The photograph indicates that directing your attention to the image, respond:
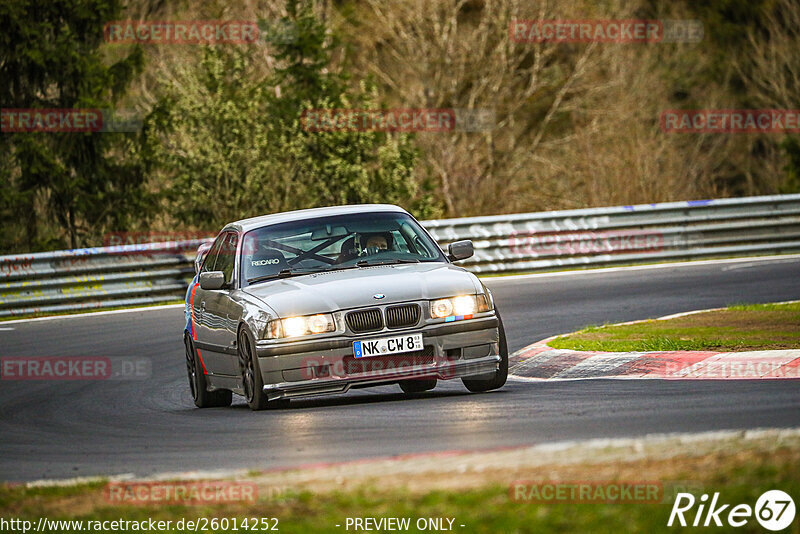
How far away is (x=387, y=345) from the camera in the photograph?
9727mm

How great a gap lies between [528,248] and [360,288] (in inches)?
484

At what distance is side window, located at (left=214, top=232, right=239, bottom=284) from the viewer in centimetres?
1130

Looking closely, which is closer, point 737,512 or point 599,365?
point 737,512

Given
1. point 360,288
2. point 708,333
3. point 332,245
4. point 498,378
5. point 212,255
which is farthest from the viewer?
point 708,333

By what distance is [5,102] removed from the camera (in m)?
30.6

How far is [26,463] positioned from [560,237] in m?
14.5

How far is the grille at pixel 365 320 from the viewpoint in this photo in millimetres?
9742

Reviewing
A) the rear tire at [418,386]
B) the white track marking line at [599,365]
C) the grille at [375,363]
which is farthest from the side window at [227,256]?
the white track marking line at [599,365]

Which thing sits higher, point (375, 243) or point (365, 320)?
point (375, 243)

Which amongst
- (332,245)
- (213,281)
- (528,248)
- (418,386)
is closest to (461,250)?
(332,245)

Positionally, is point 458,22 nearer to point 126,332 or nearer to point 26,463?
point 126,332

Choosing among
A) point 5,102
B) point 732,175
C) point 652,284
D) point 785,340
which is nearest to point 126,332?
point 652,284

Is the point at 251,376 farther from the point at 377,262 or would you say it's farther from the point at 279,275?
the point at 377,262

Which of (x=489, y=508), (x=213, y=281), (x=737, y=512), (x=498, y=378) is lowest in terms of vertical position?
(x=498, y=378)
